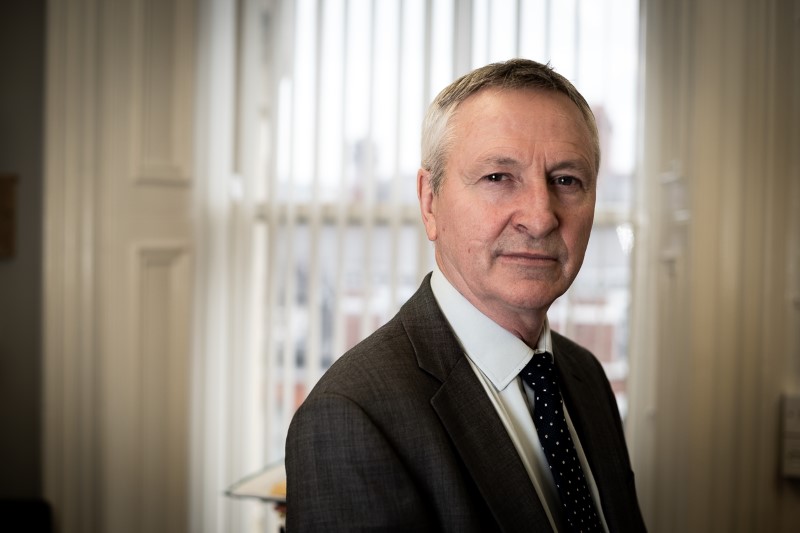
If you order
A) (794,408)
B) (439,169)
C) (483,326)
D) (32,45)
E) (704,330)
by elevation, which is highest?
(32,45)

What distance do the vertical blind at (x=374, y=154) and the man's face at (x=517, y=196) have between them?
1.37 meters

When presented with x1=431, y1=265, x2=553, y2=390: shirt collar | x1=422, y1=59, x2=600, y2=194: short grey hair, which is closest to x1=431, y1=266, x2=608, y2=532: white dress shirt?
x1=431, y1=265, x2=553, y2=390: shirt collar

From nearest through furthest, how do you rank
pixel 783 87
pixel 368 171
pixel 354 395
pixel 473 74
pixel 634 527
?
1. pixel 354 395
2. pixel 473 74
3. pixel 634 527
4. pixel 783 87
5. pixel 368 171

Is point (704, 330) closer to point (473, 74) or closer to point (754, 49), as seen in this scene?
point (754, 49)

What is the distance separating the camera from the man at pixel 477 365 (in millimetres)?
957

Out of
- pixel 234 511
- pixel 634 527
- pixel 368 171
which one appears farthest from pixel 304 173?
pixel 634 527

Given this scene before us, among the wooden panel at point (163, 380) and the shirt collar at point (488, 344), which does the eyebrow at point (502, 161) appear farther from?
the wooden panel at point (163, 380)

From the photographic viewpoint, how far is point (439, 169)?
1.20 m

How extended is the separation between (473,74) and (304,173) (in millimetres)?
1487

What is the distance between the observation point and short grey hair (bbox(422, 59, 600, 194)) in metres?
1.13

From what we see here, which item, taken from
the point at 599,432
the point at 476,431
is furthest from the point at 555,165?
the point at 599,432

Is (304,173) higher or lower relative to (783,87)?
lower

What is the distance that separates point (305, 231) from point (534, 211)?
1.57 m

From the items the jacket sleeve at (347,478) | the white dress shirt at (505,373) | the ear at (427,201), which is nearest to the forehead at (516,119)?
the ear at (427,201)
